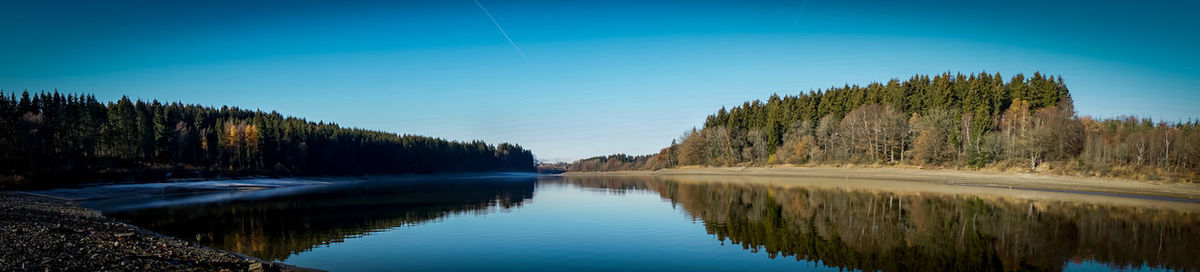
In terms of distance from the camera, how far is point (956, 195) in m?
33.9

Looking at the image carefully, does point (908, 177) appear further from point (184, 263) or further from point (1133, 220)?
point (184, 263)

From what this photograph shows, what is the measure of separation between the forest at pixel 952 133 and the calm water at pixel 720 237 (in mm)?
19981

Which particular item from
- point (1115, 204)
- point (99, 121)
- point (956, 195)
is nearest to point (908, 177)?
point (956, 195)

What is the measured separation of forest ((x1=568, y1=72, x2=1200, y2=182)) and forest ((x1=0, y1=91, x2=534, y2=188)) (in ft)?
217

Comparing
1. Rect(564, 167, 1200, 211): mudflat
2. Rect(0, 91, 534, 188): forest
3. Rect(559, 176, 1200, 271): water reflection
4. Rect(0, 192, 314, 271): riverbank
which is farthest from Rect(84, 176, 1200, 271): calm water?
Rect(0, 91, 534, 188): forest

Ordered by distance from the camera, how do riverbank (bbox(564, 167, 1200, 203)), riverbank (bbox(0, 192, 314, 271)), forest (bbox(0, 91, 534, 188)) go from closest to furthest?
riverbank (bbox(0, 192, 314, 271)), riverbank (bbox(564, 167, 1200, 203)), forest (bbox(0, 91, 534, 188))

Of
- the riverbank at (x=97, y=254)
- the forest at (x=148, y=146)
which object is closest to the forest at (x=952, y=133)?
the riverbank at (x=97, y=254)

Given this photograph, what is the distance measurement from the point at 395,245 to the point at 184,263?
229 inches

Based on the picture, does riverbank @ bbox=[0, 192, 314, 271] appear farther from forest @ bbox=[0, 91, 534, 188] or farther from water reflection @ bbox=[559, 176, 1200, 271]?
forest @ bbox=[0, 91, 534, 188]

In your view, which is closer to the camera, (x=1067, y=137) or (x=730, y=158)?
(x=1067, y=137)

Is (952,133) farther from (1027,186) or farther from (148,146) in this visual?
(148,146)

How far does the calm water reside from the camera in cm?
1334

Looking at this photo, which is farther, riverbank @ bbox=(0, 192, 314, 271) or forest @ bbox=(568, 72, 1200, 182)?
forest @ bbox=(568, 72, 1200, 182)

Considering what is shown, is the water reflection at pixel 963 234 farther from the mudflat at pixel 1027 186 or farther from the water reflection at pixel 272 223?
the water reflection at pixel 272 223
